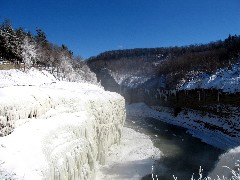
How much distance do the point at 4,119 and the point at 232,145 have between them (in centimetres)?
2687

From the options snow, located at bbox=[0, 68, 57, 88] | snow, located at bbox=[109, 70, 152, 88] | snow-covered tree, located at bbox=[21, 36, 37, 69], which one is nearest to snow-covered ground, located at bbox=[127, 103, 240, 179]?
snow, located at bbox=[0, 68, 57, 88]

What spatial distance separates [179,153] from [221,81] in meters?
23.4

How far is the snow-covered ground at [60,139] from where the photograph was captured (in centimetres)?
1255

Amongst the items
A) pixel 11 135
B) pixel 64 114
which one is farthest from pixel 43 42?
pixel 11 135

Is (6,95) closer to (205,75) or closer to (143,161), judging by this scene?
(143,161)

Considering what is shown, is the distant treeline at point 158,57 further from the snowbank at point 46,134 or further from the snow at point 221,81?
the snowbank at point 46,134

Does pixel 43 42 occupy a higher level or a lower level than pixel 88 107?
higher

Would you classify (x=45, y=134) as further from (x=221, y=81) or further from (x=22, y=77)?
(x=221, y=81)

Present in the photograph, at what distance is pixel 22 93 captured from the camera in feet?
56.7

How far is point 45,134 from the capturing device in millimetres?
15305

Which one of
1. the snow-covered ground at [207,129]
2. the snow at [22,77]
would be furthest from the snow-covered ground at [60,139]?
the snow at [22,77]

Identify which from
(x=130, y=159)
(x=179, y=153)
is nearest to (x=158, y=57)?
(x=179, y=153)

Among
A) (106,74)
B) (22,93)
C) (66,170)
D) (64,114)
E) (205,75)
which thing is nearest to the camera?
(66,170)

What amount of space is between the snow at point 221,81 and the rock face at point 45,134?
93.0 feet
